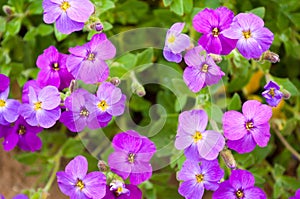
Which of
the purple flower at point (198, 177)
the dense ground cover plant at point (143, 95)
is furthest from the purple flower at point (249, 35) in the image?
the purple flower at point (198, 177)

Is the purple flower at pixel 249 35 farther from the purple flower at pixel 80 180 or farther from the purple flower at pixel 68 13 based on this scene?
the purple flower at pixel 80 180

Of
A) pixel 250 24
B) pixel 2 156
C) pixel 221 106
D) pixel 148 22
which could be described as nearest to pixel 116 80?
pixel 250 24

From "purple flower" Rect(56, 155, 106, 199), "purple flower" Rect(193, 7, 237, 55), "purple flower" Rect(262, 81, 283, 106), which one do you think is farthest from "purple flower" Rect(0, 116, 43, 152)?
"purple flower" Rect(262, 81, 283, 106)

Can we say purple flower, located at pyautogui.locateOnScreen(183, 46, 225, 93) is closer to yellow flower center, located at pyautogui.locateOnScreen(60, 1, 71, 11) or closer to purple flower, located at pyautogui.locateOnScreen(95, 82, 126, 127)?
purple flower, located at pyautogui.locateOnScreen(95, 82, 126, 127)

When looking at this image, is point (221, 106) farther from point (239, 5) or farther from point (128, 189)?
point (128, 189)

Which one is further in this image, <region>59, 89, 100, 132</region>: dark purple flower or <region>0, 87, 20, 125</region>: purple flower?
<region>0, 87, 20, 125</region>: purple flower
